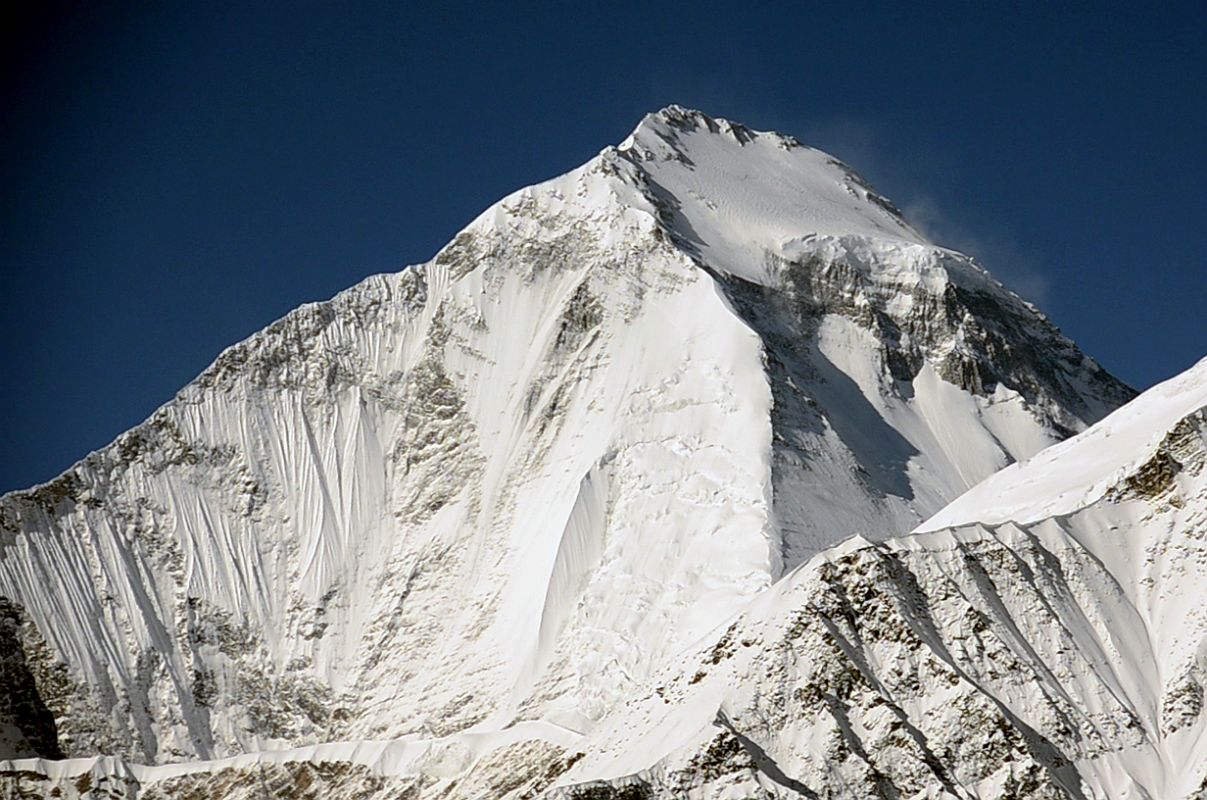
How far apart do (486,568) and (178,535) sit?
91.2 feet

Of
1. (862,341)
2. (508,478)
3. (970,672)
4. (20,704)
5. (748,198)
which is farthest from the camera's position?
(748,198)

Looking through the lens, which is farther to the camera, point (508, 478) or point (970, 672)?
point (508, 478)

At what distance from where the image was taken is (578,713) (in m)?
120

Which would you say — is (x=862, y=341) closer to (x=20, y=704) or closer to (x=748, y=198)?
(x=748, y=198)

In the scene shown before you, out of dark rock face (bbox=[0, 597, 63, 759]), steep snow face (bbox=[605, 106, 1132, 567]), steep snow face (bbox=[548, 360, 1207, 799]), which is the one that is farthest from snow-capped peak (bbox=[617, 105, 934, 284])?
steep snow face (bbox=[548, 360, 1207, 799])

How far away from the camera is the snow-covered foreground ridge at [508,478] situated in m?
130

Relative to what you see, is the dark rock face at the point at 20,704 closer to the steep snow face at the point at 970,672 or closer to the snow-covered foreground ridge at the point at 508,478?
the snow-covered foreground ridge at the point at 508,478

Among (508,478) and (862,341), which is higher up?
(862,341)

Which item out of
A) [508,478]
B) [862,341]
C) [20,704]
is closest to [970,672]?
[508,478]

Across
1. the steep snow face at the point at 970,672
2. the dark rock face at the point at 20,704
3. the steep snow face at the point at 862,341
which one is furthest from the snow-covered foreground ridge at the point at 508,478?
the steep snow face at the point at 970,672

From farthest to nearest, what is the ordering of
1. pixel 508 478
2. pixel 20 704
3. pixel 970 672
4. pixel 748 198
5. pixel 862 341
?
pixel 748 198, pixel 862 341, pixel 508 478, pixel 20 704, pixel 970 672

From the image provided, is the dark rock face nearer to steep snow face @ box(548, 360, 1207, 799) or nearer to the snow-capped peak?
the snow-capped peak

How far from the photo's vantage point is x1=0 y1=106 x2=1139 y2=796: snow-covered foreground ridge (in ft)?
425

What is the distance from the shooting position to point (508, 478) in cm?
14925
